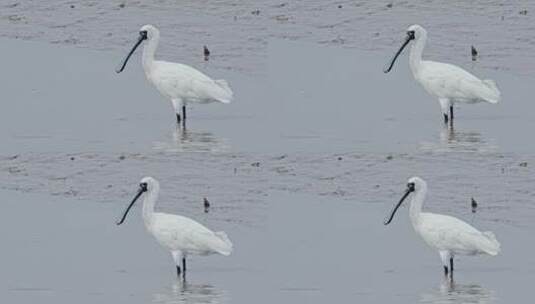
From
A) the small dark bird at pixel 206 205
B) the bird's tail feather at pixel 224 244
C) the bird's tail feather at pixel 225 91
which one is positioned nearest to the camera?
the bird's tail feather at pixel 224 244

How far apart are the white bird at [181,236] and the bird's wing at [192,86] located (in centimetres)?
220

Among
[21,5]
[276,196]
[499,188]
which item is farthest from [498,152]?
[21,5]

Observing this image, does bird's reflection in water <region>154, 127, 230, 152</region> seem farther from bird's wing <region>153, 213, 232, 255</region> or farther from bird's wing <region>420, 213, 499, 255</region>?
bird's wing <region>420, 213, 499, 255</region>

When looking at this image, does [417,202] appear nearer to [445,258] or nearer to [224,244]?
[445,258]

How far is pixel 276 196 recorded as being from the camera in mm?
29062

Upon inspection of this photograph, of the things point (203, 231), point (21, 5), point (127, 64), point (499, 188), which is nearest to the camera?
point (203, 231)

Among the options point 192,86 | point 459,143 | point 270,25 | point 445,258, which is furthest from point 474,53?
point 445,258

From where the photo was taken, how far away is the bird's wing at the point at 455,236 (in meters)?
26.2

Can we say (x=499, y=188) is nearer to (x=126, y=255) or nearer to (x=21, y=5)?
(x=126, y=255)

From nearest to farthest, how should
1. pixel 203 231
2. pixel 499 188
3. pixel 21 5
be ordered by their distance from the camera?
pixel 203 231
pixel 499 188
pixel 21 5

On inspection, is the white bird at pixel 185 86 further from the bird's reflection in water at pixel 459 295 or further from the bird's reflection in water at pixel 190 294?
the bird's reflection in water at pixel 459 295

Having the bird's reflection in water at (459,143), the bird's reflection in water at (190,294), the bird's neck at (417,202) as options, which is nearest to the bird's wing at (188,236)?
the bird's reflection in water at (190,294)

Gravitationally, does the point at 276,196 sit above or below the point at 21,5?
below

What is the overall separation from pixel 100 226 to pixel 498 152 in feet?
14.7
